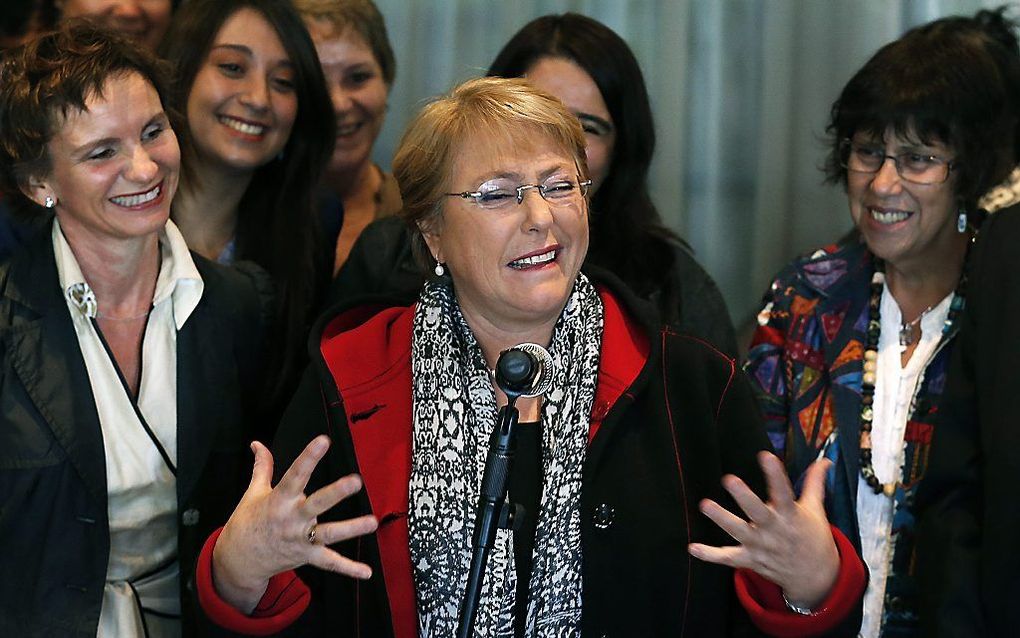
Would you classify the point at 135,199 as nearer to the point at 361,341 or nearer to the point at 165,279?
the point at 165,279

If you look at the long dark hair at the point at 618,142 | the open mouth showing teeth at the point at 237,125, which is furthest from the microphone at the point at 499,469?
the open mouth showing teeth at the point at 237,125

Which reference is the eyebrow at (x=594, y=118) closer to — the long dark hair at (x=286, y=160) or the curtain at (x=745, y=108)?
the long dark hair at (x=286, y=160)

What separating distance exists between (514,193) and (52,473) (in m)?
1.02

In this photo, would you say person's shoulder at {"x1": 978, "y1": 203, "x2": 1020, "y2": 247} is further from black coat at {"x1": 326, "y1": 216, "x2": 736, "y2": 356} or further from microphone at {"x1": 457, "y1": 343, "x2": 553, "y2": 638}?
microphone at {"x1": 457, "y1": 343, "x2": 553, "y2": 638}

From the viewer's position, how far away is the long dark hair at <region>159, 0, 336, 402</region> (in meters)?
3.28

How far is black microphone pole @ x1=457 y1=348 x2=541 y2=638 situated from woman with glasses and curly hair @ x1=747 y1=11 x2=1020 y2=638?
115 centimetres

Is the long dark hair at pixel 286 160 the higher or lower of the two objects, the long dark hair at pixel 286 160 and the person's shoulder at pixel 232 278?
the higher

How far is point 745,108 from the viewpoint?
3.96 m

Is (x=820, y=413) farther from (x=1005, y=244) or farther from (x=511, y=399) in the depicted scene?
(x=511, y=399)

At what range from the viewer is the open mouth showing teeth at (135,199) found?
2.68 meters

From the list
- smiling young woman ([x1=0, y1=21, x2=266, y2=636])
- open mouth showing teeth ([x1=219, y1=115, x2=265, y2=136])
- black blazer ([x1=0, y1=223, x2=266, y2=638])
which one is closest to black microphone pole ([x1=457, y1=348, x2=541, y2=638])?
black blazer ([x1=0, y1=223, x2=266, y2=638])

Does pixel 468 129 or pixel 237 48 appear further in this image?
pixel 237 48

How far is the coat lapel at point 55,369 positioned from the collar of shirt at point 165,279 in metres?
0.03

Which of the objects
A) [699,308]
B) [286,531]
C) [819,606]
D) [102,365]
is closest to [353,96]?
[699,308]
